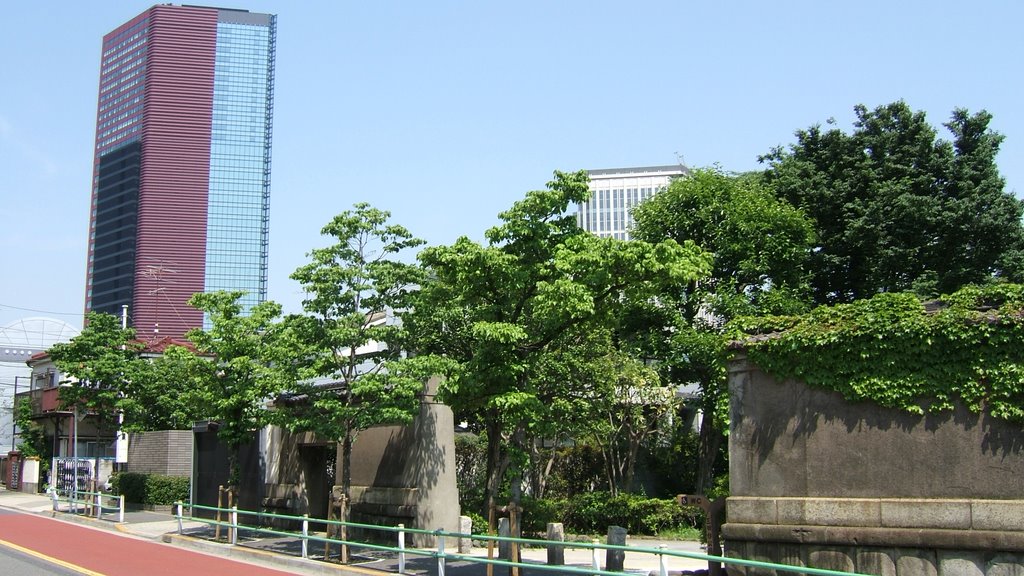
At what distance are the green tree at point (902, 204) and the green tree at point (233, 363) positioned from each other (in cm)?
1924

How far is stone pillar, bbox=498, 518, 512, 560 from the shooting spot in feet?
54.7

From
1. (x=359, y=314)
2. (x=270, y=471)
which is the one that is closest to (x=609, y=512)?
(x=270, y=471)

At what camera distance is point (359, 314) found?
21.7 metres

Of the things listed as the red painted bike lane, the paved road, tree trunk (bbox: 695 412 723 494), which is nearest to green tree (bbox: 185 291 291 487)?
the red painted bike lane

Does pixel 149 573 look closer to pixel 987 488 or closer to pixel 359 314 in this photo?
pixel 359 314

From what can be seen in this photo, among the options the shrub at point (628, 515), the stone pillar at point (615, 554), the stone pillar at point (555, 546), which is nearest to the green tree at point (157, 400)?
the shrub at point (628, 515)

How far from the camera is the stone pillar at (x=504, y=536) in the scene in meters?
16.7

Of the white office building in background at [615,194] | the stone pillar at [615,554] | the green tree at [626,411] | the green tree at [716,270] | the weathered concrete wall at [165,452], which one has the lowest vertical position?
the stone pillar at [615,554]

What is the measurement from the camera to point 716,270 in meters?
32.5

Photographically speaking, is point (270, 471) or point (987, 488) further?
point (270, 471)

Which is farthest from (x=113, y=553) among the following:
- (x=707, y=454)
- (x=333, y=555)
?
(x=707, y=454)

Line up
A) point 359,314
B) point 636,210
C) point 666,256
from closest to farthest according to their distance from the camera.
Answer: point 666,256 → point 359,314 → point 636,210

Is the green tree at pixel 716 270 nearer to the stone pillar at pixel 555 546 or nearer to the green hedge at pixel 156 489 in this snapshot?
the stone pillar at pixel 555 546

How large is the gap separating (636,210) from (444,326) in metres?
15.2
